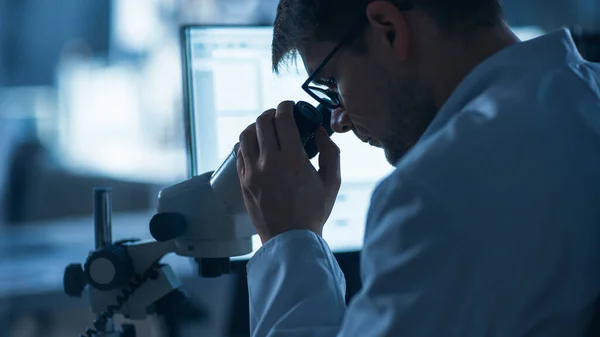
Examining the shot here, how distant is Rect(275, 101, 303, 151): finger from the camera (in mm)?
847

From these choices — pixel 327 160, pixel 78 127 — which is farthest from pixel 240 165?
pixel 78 127

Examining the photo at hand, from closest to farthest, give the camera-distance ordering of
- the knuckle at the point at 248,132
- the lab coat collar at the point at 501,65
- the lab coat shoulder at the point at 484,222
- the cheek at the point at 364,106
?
1. the lab coat shoulder at the point at 484,222
2. the lab coat collar at the point at 501,65
3. the cheek at the point at 364,106
4. the knuckle at the point at 248,132

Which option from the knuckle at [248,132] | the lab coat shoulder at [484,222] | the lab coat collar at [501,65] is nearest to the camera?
the lab coat shoulder at [484,222]

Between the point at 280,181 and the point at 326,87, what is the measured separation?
143 millimetres

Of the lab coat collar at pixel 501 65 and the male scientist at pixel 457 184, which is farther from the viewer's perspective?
the lab coat collar at pixel 501 65

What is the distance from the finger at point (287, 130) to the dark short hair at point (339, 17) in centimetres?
8

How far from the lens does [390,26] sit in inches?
28.0

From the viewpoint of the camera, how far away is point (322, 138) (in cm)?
94

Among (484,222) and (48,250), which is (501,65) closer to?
(484,222)

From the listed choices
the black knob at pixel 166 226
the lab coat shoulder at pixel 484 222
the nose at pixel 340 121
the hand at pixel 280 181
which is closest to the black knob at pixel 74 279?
the black knob at pixel 166 226

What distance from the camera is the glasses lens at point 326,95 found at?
86 centimetres

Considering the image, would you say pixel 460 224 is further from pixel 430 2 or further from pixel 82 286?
pixel 82 286

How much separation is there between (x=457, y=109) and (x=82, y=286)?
661 mm

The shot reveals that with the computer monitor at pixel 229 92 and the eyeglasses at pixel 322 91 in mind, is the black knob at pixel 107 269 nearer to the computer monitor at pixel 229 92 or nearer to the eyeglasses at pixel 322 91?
the computer monitor at pixel 229 92
